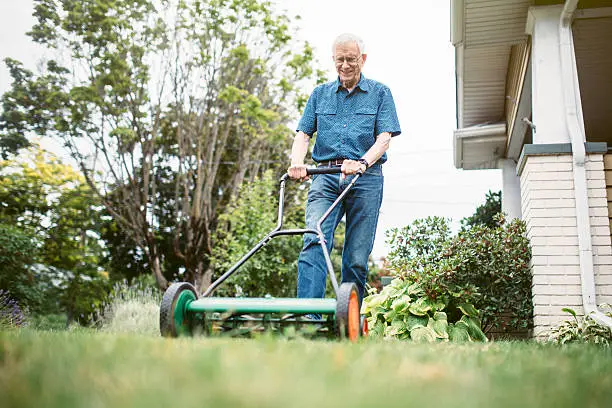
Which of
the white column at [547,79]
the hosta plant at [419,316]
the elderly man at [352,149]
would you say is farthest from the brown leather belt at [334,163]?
the white column at [547,79]

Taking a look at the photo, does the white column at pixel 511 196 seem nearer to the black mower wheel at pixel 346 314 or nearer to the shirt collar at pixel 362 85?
the shirt collar at pixel 362 85

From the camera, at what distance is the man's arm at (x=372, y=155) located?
362cm

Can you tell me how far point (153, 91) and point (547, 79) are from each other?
32.5ft

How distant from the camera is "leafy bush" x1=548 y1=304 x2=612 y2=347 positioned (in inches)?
169

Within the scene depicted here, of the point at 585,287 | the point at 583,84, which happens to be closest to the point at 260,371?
the point at 585,287

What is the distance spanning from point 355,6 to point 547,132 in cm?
1043

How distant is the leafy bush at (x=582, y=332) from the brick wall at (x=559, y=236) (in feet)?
0.78

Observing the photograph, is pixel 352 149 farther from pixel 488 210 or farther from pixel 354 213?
pixel 488 210

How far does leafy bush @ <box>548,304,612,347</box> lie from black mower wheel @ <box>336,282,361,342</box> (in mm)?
2008

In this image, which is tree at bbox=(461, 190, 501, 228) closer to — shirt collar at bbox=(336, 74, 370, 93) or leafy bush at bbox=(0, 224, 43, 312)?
shirt collar at bbox=(336, 74, 370, 93)

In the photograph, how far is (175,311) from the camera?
2.90 m

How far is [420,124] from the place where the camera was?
2102 cm

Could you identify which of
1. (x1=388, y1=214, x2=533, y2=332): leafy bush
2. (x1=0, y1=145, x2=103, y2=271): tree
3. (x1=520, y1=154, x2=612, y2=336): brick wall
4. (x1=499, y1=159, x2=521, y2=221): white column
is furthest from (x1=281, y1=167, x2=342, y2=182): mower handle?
(x1=0, y1=145, x2=103, y2=271): tree

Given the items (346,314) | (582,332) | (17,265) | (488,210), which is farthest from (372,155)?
(17,265)
